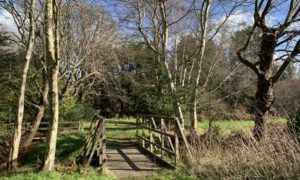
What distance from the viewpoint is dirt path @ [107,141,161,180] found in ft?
30.2

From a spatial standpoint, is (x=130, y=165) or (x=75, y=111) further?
(x=75, y=111)

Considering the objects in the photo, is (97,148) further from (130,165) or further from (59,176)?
(59,176)

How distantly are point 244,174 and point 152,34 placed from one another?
51.3ft

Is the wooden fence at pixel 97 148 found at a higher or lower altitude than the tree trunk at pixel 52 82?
lower

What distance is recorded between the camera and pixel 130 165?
10500 millimetres

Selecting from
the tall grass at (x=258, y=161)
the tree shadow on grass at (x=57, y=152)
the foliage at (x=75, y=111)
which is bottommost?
the tree shadow on grass at (x=57, y=152)

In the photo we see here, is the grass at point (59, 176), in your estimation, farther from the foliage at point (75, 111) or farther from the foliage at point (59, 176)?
the foliage at point (75, 111)

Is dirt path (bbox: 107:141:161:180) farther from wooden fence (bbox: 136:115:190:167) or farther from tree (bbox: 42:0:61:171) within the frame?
tree (bbox: 42:0:61:171)

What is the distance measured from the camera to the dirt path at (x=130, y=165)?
9.21m

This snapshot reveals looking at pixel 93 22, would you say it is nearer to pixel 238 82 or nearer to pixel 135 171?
pixel 135 171

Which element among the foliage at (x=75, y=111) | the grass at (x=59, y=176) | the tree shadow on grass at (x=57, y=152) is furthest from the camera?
the foliage at (x=75, y=111)

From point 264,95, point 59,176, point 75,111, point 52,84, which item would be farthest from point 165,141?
point 75,111

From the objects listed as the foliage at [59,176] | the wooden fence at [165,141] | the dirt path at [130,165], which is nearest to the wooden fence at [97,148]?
the dirt path at [130,165]

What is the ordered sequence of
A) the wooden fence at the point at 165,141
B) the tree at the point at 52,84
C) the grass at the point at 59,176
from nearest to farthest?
the grass at the point at 59,176, the tree at the point at 52,84, the wooden fence at the point at 165,141
